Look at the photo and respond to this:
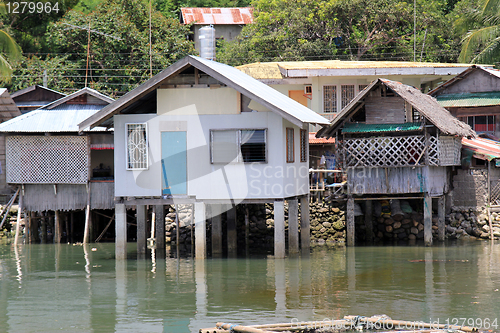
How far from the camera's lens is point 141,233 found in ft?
70.6

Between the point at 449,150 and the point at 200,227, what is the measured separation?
9.62 m

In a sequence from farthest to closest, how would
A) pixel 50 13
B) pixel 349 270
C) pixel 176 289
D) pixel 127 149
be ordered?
pixel 50 13, pixel 127 149, pixel 349 270, pixel 176 289

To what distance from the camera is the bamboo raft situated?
11.2 meters

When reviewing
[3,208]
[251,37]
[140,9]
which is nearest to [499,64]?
[251,37]

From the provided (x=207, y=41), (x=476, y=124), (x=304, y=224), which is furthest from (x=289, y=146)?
(x=476, y=124)

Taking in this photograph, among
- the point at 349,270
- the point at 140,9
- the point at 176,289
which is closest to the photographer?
the point at 176,289

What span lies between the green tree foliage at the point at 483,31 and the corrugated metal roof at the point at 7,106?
20.0 metres

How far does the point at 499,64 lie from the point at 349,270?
76.2 feet

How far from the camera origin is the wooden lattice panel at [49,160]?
23.8 meters

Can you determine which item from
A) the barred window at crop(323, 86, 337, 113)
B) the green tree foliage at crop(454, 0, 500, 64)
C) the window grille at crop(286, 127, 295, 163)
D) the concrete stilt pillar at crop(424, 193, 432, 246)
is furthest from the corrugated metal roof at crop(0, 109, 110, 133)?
the green tree foliage at crop(454, 0, 500, 64)

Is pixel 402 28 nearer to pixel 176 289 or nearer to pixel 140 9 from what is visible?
pixel 140 9

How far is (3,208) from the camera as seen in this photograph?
2575cm

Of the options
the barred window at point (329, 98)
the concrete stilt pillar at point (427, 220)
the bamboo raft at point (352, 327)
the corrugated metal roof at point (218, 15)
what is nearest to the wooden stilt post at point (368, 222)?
the concrete stilt pillar at point (427, 220)

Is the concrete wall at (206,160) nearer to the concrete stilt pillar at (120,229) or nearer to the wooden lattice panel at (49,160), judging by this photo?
the concrete stilt pillar at (120,229)
